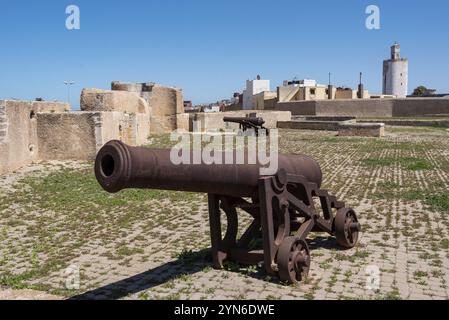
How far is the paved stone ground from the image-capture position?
188 inches

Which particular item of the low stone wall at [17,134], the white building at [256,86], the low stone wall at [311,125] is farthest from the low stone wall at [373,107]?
the low stone wall at [17,134]

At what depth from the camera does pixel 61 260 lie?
228 inches

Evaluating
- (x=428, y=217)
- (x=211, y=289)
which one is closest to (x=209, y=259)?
(x=211, y=289)

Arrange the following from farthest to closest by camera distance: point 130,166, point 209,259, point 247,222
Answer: point 247,222 → point 209,259 → point 130,166

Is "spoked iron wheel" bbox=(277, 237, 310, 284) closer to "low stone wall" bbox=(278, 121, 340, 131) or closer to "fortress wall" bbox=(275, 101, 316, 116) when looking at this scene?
"low stone wall" bbox=(278, 121, 340, 131)

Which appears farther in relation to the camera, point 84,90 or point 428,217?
point 84,90

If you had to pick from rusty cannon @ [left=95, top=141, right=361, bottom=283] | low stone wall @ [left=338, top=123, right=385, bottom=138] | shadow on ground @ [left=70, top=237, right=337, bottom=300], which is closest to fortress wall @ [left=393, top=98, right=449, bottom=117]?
low stone wall @ [left=338, top=123, right=385, bottom=138]

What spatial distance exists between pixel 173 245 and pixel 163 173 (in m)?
2.58

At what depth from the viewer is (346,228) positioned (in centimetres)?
608

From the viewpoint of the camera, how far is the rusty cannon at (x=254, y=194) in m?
3.78

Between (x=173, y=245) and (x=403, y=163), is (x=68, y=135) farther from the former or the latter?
(x=403, y=163)

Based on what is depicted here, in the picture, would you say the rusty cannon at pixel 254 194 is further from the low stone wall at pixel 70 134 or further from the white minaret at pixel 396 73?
the white minaret at pixel 396 73
